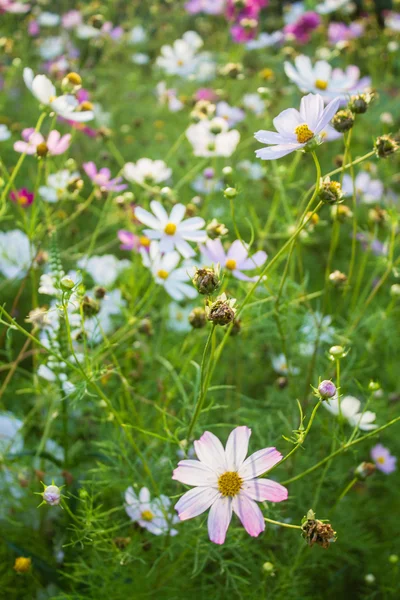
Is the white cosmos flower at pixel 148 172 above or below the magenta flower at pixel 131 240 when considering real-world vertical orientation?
above

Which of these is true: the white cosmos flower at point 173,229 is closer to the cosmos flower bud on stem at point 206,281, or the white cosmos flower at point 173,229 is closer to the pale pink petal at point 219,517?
the cosmos flower bud on stem at point 206,281

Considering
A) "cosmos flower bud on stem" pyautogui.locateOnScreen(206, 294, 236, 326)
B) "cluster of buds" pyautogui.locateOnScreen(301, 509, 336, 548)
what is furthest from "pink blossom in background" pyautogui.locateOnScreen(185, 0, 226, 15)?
"cluster of buds" pyautogui.locateOnScreen(301, 509, 336, 548)

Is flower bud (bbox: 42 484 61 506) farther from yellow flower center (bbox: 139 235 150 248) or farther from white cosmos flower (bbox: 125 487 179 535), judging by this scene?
yellow flower center (bbox: 139 235 150 248)

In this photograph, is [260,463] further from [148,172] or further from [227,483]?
[148,172]

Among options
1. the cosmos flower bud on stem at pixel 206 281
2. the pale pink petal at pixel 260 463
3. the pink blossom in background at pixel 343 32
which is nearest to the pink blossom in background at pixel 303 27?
the pink blossom in background at pixel 343 32

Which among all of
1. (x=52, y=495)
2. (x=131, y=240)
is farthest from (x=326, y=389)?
(x=131, y=240)

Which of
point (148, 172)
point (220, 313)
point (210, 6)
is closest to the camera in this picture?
point (220, 313)
